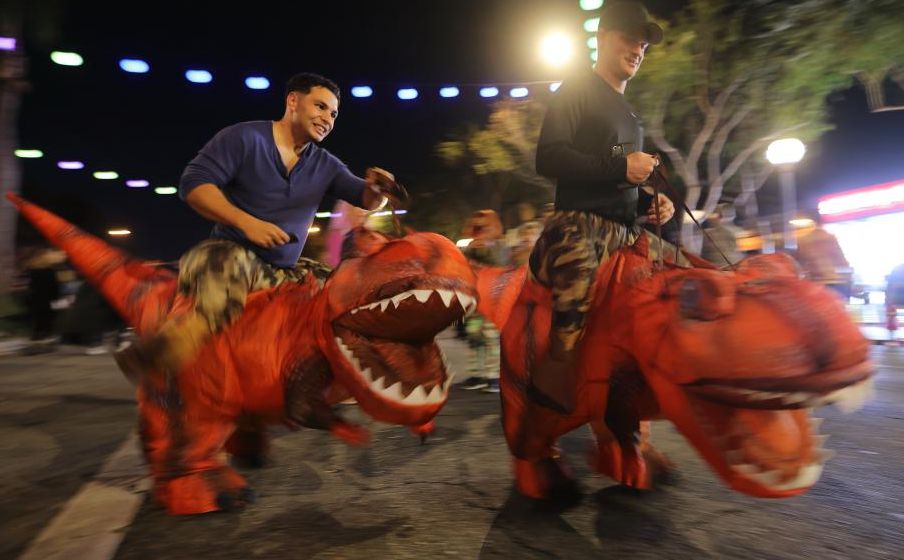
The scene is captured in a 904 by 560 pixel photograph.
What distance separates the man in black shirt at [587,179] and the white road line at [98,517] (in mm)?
1742

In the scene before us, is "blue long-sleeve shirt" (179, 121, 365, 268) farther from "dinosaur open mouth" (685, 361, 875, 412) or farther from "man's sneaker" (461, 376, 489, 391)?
"man's sneaker" (461, 376, 489, 391)

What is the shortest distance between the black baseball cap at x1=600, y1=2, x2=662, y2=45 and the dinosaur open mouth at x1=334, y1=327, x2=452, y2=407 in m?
1.56

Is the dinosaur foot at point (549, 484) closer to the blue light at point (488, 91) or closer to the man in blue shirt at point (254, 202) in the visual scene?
the man in blue shirt at point (254, 202)

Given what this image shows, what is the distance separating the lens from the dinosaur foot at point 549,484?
2.55 meters

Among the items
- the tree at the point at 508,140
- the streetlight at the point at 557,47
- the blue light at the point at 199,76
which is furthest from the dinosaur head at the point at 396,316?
the tree at the point at 508,140

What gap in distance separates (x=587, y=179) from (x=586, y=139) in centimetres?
26

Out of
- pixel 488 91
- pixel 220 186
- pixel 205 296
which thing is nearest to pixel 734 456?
pixel 205 296

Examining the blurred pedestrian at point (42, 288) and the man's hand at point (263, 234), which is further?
the blurred pedestrian at point (42, 288)

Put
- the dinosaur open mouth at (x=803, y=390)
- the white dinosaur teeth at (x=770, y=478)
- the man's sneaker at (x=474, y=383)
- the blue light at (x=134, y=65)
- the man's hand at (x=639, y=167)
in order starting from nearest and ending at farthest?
the dinosaur open mouth at (x=803, y=390) < the white dinosaur teeth at (x=770, y=478) < the man's hand at (x=639, y=167) < the man's sneaker at (x=474, y=383) < the blue light at (x=134, y=65)

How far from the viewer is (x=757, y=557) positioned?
2020 millimetres

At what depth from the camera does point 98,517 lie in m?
2.56

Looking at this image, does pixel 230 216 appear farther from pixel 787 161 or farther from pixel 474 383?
pixel 787 161

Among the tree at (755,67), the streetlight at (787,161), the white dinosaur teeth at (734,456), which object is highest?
the tree at (755,67)

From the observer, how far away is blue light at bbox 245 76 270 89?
7.91 m
